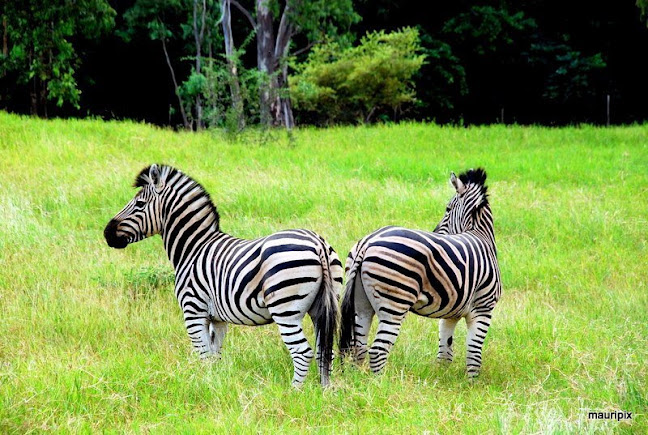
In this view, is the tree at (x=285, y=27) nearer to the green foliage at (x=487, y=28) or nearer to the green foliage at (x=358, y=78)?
the green foliage at (x=358, y=78)

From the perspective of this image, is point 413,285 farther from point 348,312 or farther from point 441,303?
point 348,312

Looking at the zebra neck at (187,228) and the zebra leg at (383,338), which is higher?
the zebra neck at (187,228)

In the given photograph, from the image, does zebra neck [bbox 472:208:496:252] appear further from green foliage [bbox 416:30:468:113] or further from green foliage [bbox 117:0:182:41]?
green foliage [bbox 416:30:468:113]

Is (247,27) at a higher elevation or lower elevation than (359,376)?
higher

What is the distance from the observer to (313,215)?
36.8 ft

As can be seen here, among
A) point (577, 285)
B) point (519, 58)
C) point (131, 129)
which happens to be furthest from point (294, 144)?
point (519, 58)

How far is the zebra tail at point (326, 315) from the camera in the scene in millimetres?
5129

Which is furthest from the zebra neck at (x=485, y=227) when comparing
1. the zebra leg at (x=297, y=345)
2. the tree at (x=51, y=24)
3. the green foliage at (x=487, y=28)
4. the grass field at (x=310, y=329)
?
the green foliage at (x=487, y=28)

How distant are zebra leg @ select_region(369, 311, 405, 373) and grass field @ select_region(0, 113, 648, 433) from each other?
13 centimetres

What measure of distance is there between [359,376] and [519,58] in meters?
33.8

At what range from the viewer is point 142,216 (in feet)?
19.7

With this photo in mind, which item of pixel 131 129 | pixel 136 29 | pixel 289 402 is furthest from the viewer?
pixel 136 29

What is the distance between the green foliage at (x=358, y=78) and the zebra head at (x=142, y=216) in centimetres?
1735

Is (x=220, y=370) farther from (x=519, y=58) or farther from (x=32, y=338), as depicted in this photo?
(x=519, y=58)
